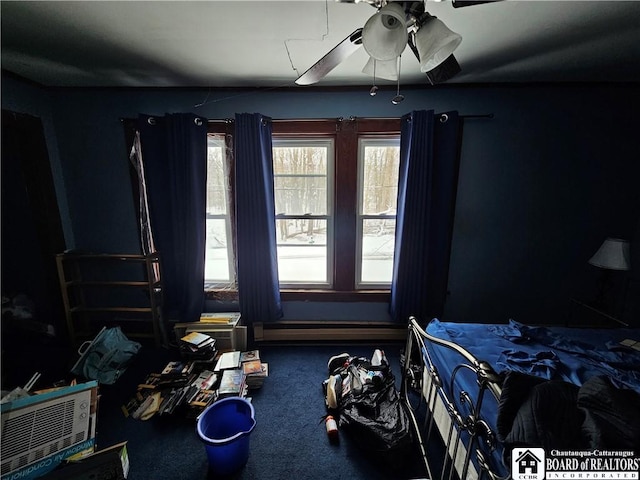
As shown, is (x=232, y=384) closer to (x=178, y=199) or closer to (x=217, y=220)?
(x=217, y=220)

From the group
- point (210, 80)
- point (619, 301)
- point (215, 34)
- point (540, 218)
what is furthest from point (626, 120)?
point (210, 80)

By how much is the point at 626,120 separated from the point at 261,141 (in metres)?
3.25

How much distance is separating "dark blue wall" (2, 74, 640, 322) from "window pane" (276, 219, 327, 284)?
3.47ft

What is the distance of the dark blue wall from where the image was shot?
2.31 m

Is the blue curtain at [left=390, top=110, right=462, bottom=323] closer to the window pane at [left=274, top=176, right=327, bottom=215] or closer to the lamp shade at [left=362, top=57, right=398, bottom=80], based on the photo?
the window pane at [left=274, top=176, right=327, bottom=215]

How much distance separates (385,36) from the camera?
3.12ft

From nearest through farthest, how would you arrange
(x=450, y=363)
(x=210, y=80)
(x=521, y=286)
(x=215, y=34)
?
(x=450, y=363) → (x=215, y=34) → (x=210, y=80) → (x=521, y=286)

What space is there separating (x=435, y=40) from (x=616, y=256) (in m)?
2.46

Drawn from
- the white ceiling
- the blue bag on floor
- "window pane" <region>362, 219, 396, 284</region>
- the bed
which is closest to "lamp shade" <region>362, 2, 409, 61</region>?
the white ceiling

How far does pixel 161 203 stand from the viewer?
2.44m

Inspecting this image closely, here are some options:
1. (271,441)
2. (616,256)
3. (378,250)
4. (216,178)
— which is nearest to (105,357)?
(271,441)

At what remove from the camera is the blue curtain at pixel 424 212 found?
226 cm

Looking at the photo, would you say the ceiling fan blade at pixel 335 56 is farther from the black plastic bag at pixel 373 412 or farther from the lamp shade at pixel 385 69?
the black plastic bag at pixel 373 412

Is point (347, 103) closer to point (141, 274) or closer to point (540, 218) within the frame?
point (540, 218)
